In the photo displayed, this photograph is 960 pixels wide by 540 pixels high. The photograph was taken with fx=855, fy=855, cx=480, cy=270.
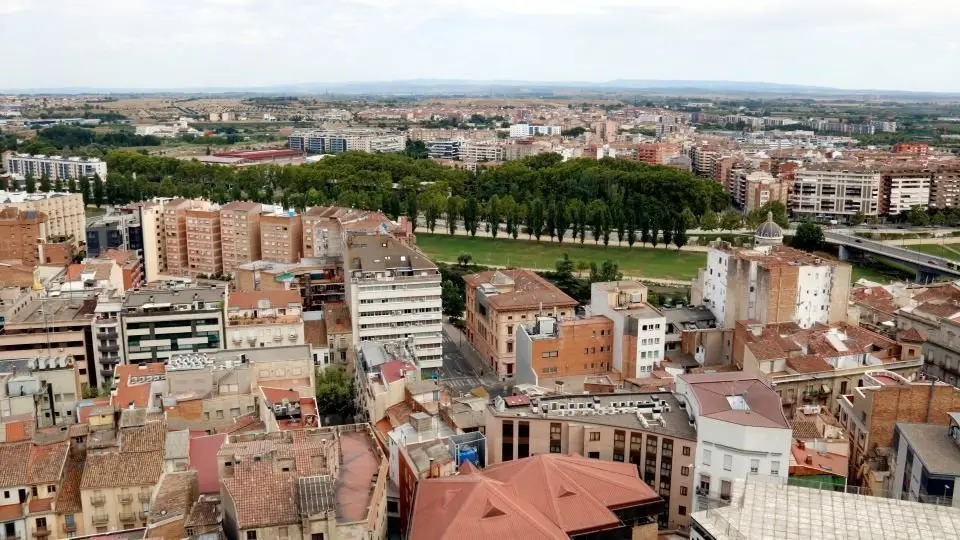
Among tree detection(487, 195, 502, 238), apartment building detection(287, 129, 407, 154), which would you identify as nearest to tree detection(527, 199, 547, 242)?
tree detection(487, 195, 502, 238)

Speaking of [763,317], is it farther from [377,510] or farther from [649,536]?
[377,510]

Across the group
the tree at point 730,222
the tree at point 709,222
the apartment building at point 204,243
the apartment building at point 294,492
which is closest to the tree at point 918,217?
the tree at point 730,222

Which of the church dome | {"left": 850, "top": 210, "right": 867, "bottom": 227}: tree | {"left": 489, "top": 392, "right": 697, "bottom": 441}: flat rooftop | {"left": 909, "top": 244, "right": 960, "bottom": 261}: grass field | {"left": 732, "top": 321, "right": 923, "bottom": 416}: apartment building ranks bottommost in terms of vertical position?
{"left": 909, "top": 244, "right": 960, "bottom": 261}: grass field

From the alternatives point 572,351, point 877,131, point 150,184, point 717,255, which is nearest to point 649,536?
point 572,351

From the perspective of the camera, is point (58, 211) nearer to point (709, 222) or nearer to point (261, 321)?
point (261, 321)

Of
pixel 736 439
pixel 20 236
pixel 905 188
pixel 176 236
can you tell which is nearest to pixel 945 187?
pixel 905 188

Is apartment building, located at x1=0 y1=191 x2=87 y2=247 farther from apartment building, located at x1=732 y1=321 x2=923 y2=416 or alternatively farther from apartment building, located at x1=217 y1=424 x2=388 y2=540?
apartment building, located at x1=732 y1=321 x2=923 y2=416

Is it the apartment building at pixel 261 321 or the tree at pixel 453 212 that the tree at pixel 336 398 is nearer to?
the apartment building at pixel 261 321

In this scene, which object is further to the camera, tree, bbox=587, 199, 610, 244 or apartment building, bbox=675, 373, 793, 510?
tree, bbox=587, 199, 610, 244
